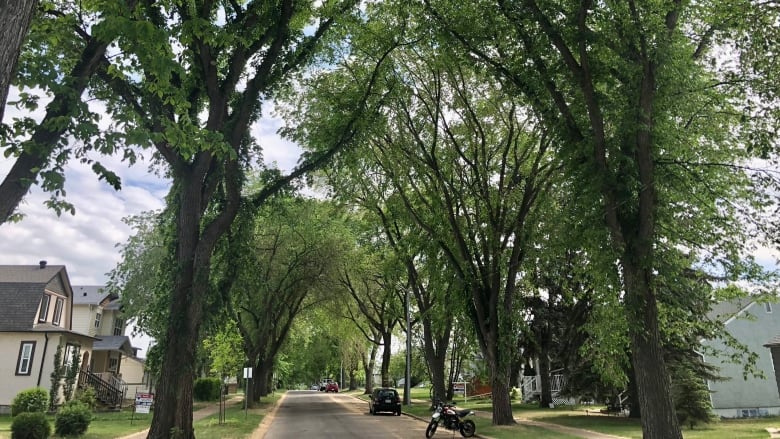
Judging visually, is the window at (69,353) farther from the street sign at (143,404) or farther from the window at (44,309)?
the street sign at (143,404)

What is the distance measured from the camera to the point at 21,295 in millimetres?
27422

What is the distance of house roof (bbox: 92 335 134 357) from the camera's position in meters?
34.5

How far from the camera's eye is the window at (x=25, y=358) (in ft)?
84.3

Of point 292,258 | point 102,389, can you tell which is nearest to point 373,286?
point 292,258

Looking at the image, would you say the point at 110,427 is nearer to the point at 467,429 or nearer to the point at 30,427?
the point at 30,427

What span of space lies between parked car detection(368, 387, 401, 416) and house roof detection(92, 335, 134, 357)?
18556mm

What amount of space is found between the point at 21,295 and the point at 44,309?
4.53 ft

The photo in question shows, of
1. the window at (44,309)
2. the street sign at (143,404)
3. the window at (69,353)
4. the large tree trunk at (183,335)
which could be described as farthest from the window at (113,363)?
the large tree trunk at (183,335)

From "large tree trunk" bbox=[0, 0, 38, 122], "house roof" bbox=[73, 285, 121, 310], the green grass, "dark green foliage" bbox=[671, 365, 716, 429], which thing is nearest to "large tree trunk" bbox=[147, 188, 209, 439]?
the green grass

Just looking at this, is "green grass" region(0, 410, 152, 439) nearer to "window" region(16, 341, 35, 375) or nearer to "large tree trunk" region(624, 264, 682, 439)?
"window" region(16, 341, 35, 375)

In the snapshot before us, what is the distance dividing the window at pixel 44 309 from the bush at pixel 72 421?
1535cm

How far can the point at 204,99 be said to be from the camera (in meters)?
13.2

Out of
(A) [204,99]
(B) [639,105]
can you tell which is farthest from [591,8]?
(A) [204,99]

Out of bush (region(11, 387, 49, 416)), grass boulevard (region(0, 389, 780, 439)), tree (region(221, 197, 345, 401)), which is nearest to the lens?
grass boulevard (region(0, 389, 780, 439))
